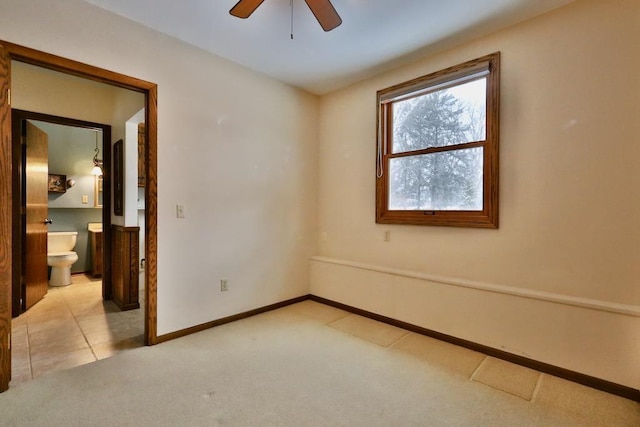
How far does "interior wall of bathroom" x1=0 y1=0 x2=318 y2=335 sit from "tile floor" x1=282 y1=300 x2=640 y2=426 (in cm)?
107

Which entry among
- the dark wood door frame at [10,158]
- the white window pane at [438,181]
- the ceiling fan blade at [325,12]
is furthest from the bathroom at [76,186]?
the white window pane at [438,181]

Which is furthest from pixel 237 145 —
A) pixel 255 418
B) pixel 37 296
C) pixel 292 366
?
pixel 37 296

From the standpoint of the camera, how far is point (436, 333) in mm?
2686

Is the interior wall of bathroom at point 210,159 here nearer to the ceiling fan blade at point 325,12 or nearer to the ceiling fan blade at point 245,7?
the ceiling fan blade at point 245,7

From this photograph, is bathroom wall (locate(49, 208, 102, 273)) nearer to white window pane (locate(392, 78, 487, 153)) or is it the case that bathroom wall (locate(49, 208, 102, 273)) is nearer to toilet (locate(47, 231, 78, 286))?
toilet (locate(47, 231, 78, 286))

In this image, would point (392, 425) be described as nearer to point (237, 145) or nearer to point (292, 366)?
point (292, 366)

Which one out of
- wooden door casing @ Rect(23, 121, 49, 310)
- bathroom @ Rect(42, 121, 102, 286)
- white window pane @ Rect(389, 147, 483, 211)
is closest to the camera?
white window pane @ Rect(389, 147, 483, 211)

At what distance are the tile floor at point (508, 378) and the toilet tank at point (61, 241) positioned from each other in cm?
433

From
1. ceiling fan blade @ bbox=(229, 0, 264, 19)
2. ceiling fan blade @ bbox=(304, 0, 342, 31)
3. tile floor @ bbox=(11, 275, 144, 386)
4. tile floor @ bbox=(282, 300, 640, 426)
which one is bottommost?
tile floor @ bbox=(282, 300, 640, 426)

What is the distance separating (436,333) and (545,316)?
0.86 meters

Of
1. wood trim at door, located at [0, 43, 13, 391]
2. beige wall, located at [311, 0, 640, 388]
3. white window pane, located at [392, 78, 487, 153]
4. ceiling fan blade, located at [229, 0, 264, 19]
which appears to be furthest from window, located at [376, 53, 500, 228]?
wood trim at door, located at [0, 43, 13, 391]

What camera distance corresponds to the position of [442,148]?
9.01 feet

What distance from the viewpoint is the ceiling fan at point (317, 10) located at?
1.78m

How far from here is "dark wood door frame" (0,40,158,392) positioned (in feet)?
6.04
